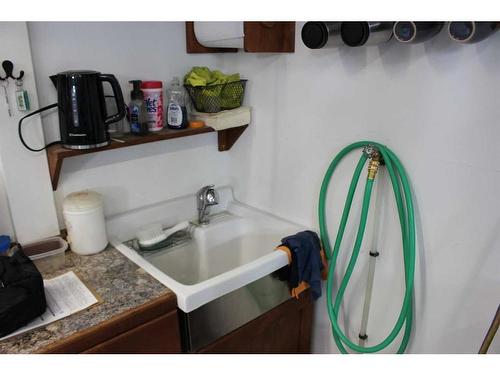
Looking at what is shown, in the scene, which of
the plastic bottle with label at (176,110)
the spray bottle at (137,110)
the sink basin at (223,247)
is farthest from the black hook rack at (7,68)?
the sink basin at (223,247)

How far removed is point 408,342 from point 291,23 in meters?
Result: 1.24

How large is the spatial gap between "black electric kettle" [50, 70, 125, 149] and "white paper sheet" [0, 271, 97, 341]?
424mm

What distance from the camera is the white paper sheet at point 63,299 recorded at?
1035 millimetres

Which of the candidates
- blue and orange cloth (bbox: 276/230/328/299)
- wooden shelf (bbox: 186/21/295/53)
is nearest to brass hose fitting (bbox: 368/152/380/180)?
blue and orange cloth (bbox: 276/230/328/299)

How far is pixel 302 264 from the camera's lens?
145 cm

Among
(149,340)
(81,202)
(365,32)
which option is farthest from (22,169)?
(365,32)

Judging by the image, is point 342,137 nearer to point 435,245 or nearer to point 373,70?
point 373,70

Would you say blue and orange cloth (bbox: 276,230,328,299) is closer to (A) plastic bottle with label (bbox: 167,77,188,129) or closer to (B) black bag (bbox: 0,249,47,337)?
(A) plastic bottle with label (bbox: 167,77,188,129)

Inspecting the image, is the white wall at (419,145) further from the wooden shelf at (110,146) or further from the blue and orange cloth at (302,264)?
the wooden shelf at (110,146)

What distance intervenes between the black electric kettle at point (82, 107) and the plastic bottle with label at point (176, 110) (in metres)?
0.29

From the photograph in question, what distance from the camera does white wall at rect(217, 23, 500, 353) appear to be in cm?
111

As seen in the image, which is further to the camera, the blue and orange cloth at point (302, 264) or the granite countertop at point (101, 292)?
the blue and orange cloth at point (302, 264)

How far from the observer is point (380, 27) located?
1.06 meters

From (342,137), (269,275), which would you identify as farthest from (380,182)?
(269,275)
